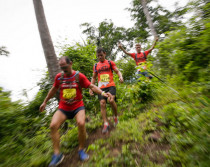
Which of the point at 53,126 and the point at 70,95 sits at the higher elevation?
the point at 70,95

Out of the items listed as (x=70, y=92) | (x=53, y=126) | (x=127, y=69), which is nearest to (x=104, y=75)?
(x=70, y=92)

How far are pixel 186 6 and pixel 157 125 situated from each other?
2.34 meters

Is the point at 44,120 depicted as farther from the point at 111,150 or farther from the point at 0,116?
the point at 111,150

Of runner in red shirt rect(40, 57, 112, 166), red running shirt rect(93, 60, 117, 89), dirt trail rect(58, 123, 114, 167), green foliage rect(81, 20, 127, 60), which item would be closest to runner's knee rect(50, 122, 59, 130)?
runner in red shirt rect(40, 57, 112, 166)

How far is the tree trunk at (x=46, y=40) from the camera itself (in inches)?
141

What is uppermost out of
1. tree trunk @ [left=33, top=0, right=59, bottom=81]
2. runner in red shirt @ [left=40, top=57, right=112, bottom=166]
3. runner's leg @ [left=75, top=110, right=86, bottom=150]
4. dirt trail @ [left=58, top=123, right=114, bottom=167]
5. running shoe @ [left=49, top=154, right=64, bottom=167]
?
tree trunk @ [left=33, top=0, right=59, bottom=81]

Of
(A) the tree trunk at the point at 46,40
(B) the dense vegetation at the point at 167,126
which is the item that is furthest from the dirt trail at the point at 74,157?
(A) the tree trunk at the point at 46,40

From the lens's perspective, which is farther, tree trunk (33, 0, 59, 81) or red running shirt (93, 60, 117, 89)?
tree trunk (33, 0, 59, 81)

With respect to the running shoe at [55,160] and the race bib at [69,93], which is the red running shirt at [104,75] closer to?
the race bib at [69,93]

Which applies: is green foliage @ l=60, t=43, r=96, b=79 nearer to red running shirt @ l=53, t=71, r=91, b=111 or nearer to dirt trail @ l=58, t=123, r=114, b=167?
red running shirt @ l=53, t=71, r=91, b=111

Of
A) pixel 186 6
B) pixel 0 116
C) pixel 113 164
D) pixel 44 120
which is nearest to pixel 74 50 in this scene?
pixel 44 120

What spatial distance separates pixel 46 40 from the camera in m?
3.63

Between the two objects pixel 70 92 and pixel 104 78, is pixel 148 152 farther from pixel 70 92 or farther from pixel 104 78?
pixel 104 78

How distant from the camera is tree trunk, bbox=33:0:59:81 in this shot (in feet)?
11.7
